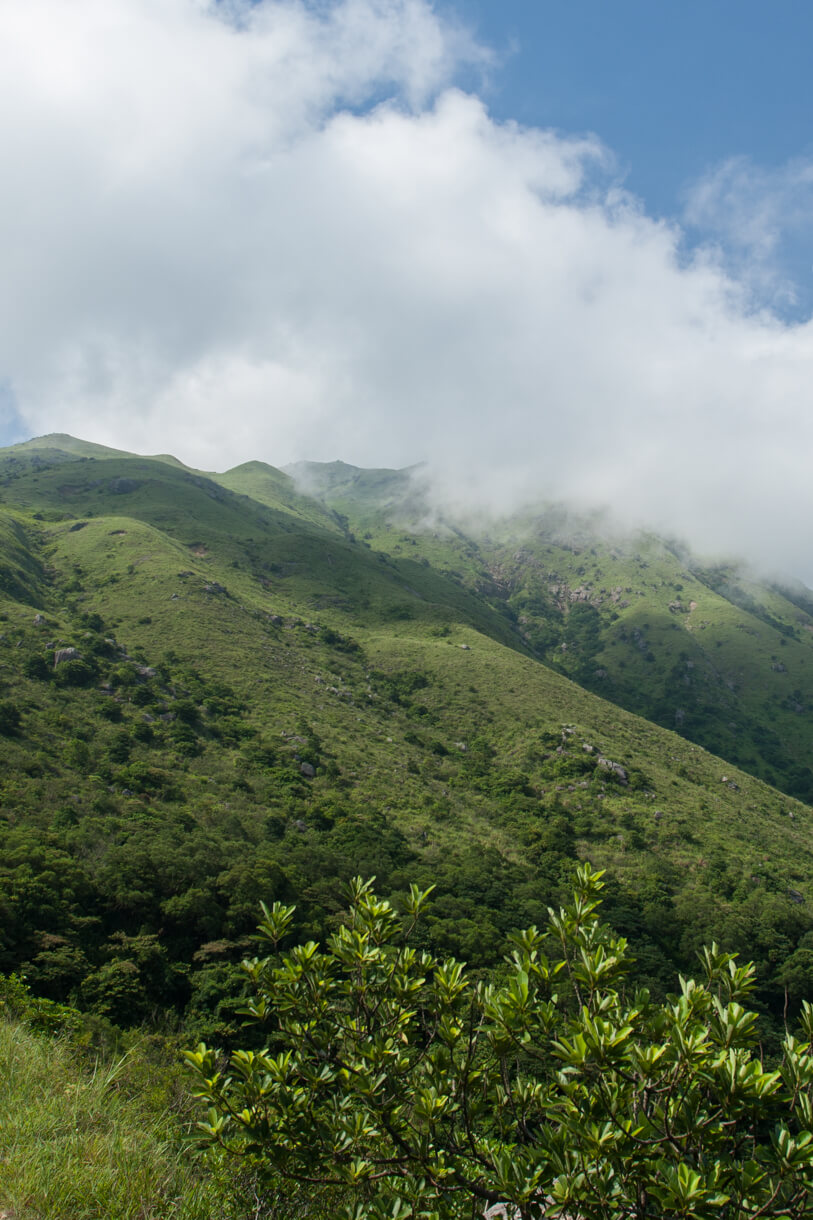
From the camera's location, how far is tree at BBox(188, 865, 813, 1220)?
4105mm

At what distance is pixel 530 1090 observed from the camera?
5.37 metres

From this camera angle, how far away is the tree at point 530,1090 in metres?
4.11

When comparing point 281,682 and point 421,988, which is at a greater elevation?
point 421,988

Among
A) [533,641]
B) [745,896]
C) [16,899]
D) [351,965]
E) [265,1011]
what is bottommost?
[16,899]

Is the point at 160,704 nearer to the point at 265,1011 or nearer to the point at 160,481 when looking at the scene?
the point at 265,1011

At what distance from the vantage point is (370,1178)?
15.5ft

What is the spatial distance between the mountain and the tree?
24.1 metres

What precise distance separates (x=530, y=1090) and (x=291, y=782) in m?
53.0

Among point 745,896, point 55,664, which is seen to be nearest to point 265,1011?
point 745,896

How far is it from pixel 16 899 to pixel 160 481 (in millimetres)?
150594

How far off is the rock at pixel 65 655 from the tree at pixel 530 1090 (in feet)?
212

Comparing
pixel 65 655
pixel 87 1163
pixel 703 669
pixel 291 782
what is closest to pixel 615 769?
pixel 291 782

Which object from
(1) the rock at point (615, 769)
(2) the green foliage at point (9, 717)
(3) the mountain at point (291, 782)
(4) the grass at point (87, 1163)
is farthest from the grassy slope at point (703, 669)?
(4) the grass at point (87, 1163)

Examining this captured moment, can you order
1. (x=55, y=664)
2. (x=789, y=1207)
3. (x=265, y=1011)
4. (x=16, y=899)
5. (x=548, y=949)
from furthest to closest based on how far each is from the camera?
(x=55, y=664)
(x=548, y=949)
(x=16, y=899)
(x=265, y=1011)
(x=789, y=1207)
